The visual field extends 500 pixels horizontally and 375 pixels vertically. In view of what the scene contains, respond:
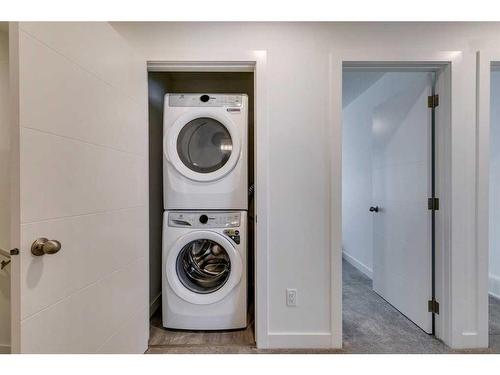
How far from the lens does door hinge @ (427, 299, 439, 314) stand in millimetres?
1750

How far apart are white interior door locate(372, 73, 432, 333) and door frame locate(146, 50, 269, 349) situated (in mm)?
1143

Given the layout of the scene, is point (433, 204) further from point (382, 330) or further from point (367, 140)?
point (367, 140)

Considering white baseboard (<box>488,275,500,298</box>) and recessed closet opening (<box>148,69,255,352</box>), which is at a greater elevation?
recessed closet opening (<box>148,69,255,352</box>)

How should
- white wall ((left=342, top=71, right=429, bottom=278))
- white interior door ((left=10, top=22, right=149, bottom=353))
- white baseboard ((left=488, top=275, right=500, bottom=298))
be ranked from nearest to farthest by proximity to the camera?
1. white interior door ((left=10, top=22, right=149, bottom=353))
2. white wall ((left=342, top=71, right=429, bottom=278))
3. white baseboard ((left=488, top=275, right=500, bottom=298))

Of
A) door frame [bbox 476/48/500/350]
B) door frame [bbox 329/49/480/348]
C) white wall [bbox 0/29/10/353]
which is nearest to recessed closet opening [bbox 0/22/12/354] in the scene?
white wall [bbox 0/29/10/353]

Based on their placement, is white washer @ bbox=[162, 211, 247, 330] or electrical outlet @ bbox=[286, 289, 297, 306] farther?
white washer @ bbox=[162, 211, 247, 330]

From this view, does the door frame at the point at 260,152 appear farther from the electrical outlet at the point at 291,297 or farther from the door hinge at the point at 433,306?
the door hinge at the point at 433,306

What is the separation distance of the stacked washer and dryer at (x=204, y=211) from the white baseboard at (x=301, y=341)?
0.94 feet

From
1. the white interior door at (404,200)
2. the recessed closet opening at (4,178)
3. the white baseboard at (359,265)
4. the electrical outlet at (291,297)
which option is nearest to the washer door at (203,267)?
the electrical outlet at (291,297)

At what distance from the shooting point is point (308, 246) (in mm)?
1664

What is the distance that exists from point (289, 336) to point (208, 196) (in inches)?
42.3

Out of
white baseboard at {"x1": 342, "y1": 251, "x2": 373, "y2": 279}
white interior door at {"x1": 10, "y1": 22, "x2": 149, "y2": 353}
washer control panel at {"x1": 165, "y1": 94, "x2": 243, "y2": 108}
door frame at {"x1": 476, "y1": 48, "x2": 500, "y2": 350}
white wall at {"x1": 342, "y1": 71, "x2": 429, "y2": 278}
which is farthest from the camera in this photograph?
white baseboard at {"x1": 342, "y1": 251, "x2": 373, "y2": 279}

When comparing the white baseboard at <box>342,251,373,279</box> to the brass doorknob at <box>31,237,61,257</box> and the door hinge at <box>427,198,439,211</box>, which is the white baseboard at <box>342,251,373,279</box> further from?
the brass doorknob at <box>31,237,61,257</box>

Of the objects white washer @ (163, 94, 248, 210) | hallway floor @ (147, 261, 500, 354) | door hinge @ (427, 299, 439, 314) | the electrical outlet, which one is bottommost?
hallway floor @ (147, 261, 500, 354)
